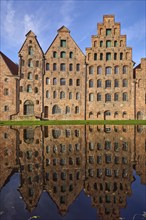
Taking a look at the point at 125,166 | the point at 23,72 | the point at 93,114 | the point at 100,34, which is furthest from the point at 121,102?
the point at 125,166

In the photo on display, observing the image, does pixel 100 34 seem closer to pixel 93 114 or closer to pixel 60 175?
pixel 93 114

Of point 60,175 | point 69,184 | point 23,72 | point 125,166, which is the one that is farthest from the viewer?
point 23,72

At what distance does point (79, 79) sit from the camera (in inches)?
1854

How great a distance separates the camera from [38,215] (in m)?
4.52

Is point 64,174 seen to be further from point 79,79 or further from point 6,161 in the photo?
point 79,79

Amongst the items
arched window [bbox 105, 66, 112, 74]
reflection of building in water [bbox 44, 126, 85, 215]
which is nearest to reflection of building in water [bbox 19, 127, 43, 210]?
reflection of building in water [bbox 44, 126, 85, 215]

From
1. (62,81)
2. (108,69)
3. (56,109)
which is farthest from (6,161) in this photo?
(108,69)

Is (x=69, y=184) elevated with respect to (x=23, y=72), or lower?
lower

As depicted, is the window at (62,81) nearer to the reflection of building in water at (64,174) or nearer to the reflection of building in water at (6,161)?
the reflection of building in water at (6,161)

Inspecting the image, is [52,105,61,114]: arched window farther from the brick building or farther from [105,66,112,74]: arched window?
[105,66,112,74]: arched window

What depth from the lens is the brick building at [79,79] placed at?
46.4 m

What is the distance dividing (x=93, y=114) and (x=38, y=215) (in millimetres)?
42765

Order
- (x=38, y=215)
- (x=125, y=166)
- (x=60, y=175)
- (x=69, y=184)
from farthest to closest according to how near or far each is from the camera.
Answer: (x=125, y=166) < (x=60, y=175) < (x=69, y=184) < (x=38, y=215)

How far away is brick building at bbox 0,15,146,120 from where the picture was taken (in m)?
46.4
